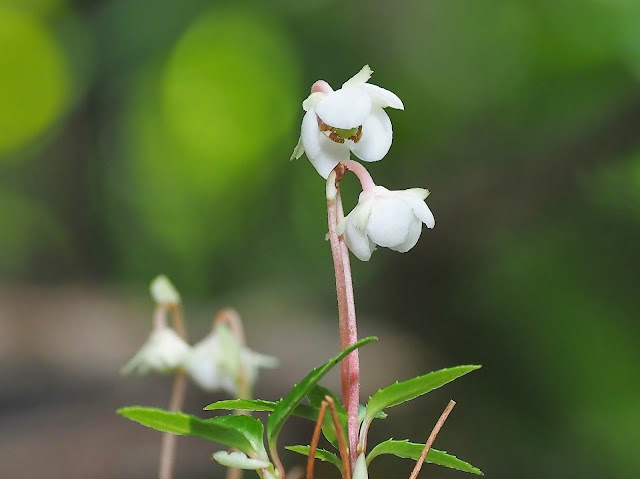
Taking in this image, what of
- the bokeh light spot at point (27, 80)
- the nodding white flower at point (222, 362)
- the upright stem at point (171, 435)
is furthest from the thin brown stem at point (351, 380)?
the bokeh light spot at point (27, 80)

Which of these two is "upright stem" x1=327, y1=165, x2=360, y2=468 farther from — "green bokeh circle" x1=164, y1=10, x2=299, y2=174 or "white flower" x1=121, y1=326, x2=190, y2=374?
"green bokeh circle" x1=164, y1=10, x2=299, y2=174

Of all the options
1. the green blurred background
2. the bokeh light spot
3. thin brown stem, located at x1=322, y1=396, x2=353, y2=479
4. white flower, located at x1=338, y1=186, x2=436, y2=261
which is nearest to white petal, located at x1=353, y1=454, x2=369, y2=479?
thin brown stem, located at x1=322, y1=396, x2=353, y2=479

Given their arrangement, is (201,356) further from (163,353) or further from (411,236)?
(411,236)

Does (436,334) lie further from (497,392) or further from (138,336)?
(138,336)

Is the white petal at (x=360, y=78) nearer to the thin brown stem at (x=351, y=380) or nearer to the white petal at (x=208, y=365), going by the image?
the thin brown stem at (x=351, y=380)

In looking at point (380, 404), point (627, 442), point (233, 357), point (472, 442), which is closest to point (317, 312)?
point (472, 442)

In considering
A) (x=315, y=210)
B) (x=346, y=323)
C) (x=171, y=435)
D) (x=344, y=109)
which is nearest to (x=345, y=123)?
(x=344, y=109)
